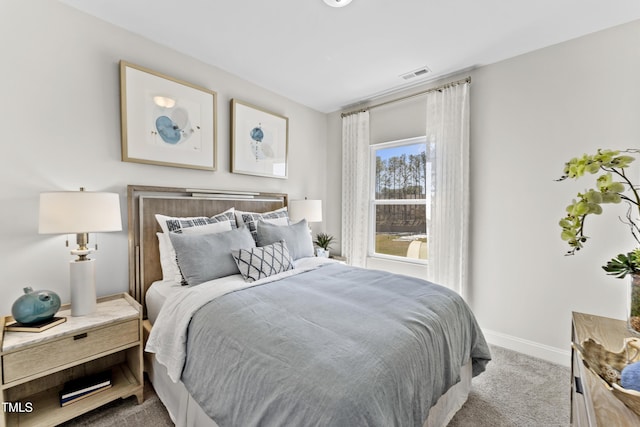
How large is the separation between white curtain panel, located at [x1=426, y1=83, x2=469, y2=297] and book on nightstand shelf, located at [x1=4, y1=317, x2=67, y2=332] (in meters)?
3.08

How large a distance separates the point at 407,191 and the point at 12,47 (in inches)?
139

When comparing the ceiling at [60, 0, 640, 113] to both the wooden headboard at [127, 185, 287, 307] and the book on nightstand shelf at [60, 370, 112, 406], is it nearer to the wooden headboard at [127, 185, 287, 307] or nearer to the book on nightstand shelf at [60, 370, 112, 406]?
the wooden headboard at [127, 185, 287, 307]

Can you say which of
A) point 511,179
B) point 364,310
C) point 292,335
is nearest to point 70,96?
point 292,335

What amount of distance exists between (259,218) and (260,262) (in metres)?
0.80

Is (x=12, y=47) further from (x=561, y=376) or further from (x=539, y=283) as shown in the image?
(x=561, y=376)

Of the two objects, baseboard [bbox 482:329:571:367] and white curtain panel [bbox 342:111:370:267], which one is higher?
white curtain panel [bbox 342:111:370:267]

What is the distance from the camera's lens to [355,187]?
360 centimetres

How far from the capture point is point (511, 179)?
253cm

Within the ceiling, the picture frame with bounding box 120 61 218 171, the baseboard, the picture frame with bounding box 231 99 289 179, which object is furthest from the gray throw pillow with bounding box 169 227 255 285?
the baseboard

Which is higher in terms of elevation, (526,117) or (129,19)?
(129,19)

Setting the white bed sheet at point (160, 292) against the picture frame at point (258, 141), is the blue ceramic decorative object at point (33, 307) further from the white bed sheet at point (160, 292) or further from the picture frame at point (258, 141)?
the picture frame at point (258, 141)

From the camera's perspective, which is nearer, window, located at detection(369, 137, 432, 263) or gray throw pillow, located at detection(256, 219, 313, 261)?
gray throw pillow, located at detection(256, 219, 313, 261)

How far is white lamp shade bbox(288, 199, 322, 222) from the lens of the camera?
3.29 meters

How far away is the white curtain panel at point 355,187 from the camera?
139 inches
